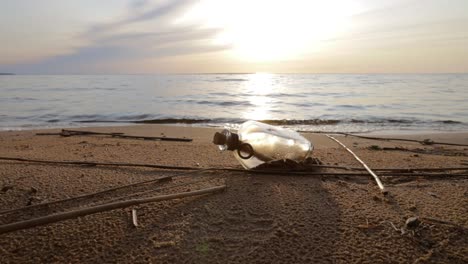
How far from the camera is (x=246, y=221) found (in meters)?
1.51

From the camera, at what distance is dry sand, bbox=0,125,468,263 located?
4.04 ft

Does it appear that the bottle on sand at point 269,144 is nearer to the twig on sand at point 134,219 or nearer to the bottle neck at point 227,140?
the bottle neck at point 227,140

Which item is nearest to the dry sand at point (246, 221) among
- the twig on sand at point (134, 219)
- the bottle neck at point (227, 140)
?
the twig on sand at point (134, 219)

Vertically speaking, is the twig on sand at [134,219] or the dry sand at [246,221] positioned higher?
the twig on sand at [134,219]

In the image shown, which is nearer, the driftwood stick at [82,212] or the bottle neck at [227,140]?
the driftwood stick at [82,212]

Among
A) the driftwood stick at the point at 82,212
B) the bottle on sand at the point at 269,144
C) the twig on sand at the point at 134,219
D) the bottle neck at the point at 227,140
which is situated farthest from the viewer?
the bottle on sand at the point at 269,144

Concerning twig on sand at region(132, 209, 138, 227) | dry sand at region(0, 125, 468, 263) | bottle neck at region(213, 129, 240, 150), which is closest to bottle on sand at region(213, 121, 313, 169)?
bottle neck at region(213, 129, 240, 150)

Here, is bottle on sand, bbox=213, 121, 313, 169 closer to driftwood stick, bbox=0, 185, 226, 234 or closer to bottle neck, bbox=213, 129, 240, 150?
bottle neck, bbox=213, 129, 240, 150

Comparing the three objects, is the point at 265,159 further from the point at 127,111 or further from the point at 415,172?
the point at 127,111

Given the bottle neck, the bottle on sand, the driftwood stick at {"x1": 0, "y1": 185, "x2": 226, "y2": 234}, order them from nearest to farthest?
1. the driftwood stick at {"x1": 0, "y1": 185, "x2": 226, "y2": 234}
2. the bottle neck
3. the bottle on sand

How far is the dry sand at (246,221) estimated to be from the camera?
4.04 ft

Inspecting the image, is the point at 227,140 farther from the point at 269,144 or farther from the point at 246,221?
the point at 246,221

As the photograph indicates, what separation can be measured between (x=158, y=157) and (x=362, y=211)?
2.11m

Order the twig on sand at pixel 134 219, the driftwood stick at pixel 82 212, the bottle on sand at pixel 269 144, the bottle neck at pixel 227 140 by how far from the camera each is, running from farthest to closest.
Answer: the bottle on sand at pixel 269 144, the bottle neck at pixel 227 140, the twig on sand at pixel 134 219, the driftwood stick at pixel 82 212
